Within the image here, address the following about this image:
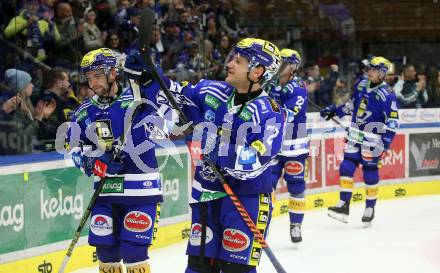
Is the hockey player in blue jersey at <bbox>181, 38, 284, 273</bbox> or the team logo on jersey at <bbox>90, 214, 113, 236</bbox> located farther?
the team logo on jersey at <bbox>90, 214, 113, 236</bbox>

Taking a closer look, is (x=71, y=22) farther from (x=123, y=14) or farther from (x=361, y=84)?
(x=361, y=84)

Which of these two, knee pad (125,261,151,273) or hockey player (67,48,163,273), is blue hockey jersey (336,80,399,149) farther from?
knee pad (125,261,151,273)

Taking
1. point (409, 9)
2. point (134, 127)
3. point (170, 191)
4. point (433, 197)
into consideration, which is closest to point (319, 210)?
point (433, 197)

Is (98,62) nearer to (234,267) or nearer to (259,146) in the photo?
(259,146)

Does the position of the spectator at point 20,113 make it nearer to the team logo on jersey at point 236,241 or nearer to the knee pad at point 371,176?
the team logo on jersey at point 236,241

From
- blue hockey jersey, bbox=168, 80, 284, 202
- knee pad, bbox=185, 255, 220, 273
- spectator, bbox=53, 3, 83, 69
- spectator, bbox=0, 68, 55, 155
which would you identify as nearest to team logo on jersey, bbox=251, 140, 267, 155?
blue hockey jersey, bbox=168, 80, 284, 202

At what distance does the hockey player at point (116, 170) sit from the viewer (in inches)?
181

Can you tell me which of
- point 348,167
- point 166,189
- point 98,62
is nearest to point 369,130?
point 348,167

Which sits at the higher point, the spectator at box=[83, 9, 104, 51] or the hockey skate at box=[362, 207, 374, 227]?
the spectator at box=[83, 9, 104, 51]

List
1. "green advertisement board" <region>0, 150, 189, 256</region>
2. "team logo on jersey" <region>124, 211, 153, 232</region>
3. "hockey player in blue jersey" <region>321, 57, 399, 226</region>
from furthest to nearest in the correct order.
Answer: "hockey player in blue jersey" <region>321, 57, 399, 226</region>, "green advertisement board" <region>0, 150, 189, 256</region>, "team logo on jersey" <region>124, 211, 153, 232</region>

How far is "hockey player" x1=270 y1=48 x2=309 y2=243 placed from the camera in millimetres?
7344

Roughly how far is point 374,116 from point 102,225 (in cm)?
433

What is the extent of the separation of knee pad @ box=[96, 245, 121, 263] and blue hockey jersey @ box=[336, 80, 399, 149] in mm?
4191

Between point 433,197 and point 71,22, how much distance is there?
517cm
